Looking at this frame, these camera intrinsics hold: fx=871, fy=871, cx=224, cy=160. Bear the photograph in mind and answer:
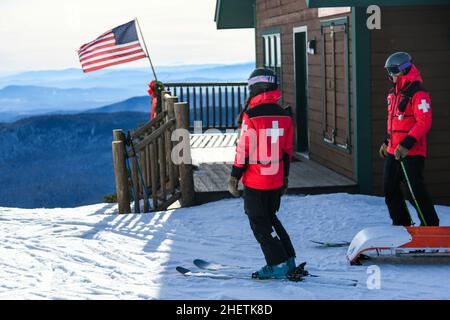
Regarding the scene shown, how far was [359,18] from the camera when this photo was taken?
11.4 m

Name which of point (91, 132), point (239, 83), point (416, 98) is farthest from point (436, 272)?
point (91, 132)

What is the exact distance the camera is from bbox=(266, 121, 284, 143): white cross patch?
7.16 meters

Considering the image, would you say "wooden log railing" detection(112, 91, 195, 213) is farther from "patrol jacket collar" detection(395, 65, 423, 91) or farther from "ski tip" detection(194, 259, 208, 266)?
"patrol jacket collar" detection(395, 65, 423, 91)

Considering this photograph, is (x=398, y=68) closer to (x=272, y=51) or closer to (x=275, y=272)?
(x=275, y=272)

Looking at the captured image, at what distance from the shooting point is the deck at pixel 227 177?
1205 centimetres

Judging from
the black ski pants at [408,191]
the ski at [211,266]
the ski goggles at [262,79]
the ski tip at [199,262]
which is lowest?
the ski at [211,266]

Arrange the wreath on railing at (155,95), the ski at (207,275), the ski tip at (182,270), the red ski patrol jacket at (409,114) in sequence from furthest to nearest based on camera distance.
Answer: the wreath on railing at (155,95), the red ski patrol jacket at (409,114), the ski tip at (182,270), the ski at (207,275)

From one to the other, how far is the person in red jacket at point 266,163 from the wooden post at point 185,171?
446 cm

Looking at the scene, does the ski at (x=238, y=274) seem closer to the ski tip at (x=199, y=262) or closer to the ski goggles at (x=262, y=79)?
the ski tip at (x=199, y=262)

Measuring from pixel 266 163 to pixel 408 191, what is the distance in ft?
7.43

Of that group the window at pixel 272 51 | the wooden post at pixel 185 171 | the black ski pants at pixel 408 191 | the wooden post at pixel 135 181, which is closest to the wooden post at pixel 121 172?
the wooden post at pixel 135 181

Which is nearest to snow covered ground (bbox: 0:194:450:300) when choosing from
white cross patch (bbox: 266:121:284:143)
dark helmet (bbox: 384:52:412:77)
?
white cross patch (bbox: 266:121:284:143)
